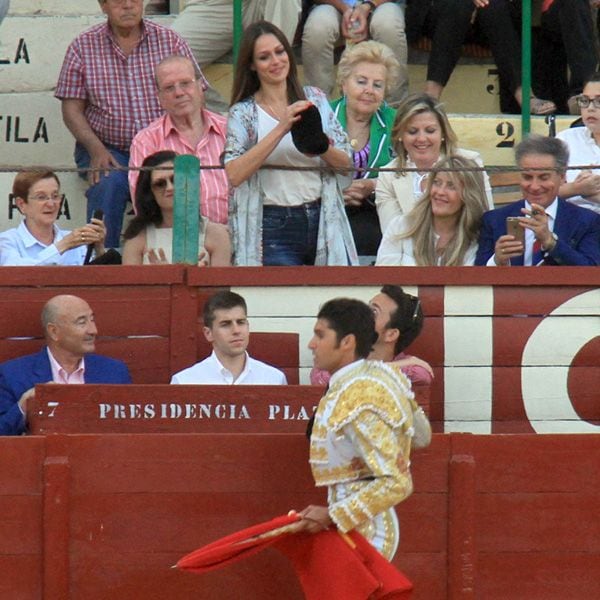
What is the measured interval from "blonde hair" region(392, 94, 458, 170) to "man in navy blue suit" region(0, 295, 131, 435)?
1439mm

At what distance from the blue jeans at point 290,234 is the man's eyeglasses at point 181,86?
2.51ft

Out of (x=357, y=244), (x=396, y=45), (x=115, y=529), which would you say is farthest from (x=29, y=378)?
(x=396, y=45)

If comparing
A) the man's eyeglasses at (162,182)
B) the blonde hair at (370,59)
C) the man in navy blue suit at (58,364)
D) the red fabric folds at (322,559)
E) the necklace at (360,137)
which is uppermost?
the blonde hair at (370,59)

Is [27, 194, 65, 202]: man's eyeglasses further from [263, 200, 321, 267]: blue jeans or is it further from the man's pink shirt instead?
[263, 200, 321, 267]: blue jeans

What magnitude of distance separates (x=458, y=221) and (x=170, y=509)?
5.45ft

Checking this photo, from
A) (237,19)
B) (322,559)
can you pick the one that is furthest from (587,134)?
(322,559)

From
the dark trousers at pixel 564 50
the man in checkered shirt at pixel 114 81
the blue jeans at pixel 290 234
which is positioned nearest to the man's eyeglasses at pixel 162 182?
the blue jeans at pixel 290 234

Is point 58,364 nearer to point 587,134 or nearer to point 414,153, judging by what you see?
point 414,153

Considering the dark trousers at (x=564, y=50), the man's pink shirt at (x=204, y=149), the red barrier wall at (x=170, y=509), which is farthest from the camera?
the dark trousers at (x=564, y=50)

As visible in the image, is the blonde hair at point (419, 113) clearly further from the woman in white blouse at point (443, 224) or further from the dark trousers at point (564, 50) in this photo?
the dark trousers at point (564, 50)

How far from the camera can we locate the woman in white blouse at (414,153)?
8.78m

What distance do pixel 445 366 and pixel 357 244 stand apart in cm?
67

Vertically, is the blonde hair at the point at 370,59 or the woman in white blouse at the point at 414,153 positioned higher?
the blonde hair at the point at 370,59

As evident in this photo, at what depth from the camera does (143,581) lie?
25.9 feet
